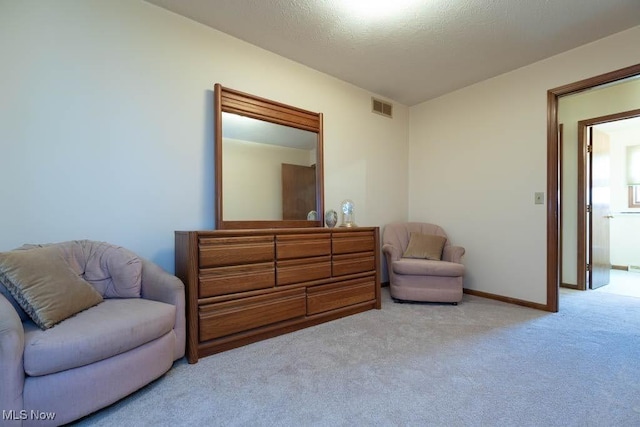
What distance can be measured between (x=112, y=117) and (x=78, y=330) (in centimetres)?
151

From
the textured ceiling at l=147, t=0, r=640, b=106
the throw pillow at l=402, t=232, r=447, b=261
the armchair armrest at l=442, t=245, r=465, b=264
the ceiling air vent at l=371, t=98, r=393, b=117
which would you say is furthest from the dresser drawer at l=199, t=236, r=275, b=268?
the ceiling air vent at l=371, t=98, r=393, b=117

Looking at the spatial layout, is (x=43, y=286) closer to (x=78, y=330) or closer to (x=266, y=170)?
(x=78, y=330)

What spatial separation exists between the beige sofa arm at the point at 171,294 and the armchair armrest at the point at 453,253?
282 centimetres

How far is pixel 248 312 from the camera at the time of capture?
7.13 ft

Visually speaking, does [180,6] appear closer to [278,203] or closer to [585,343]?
[278,203]

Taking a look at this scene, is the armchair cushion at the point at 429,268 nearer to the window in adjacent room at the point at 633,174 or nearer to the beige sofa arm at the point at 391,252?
the beige sofa arm at the point at 391,252

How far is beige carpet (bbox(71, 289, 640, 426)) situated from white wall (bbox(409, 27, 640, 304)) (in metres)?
0.92

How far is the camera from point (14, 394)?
116cm

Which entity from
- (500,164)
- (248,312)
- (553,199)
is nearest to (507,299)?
(553,199)

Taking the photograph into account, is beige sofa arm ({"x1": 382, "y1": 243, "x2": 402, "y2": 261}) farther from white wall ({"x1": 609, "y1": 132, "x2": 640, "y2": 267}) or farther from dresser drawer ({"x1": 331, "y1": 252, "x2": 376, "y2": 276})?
white wall ({"x1": 609, "y1": 132, "x2": 640, "y2": 267})

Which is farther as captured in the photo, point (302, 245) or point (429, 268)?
point (429, 268)

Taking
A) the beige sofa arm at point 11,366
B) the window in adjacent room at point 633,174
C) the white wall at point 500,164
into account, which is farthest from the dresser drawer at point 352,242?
the window in adjacent room at point 633,174

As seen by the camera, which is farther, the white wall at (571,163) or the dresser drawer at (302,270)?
the white wall at (571,163)

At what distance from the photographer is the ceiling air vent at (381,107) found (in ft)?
12.8
